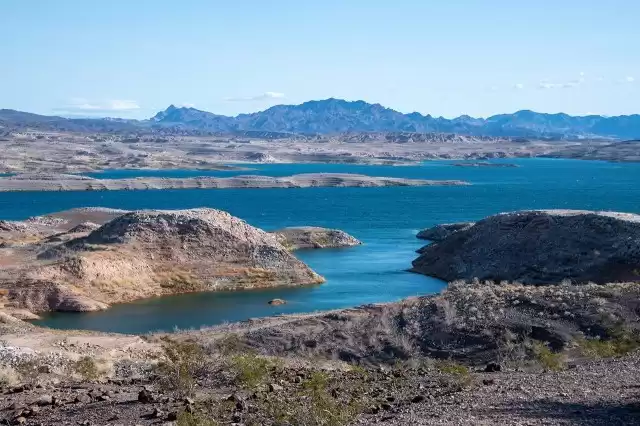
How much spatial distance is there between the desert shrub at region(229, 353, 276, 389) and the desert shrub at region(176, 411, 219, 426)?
11.6 feet

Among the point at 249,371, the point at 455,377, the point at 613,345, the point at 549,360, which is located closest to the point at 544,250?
the point at 613,345

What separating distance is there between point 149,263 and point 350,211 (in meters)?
53.1

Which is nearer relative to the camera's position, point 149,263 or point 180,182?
point 149,263

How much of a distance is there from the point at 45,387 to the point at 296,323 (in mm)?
12666

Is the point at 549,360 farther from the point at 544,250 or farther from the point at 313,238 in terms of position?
the point at 313,238

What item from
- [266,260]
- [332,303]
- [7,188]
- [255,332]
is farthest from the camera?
[7,188]

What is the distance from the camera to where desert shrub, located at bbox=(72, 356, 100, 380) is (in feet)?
64.5

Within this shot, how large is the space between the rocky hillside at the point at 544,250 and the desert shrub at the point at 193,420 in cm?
3203

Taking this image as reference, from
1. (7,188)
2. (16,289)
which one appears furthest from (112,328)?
(7,188)

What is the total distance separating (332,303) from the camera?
41844 millimetres

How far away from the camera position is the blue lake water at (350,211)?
40.3 m

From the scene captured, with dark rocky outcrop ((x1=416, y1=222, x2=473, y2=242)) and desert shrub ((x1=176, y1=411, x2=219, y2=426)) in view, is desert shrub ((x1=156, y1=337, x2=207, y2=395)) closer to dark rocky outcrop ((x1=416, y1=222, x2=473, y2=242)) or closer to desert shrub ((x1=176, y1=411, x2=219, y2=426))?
desert shrub ((x1=176, y1=411, x2=219, y2=426))

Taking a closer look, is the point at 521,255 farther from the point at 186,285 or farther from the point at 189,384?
the point at 189,384

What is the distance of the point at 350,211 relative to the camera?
9662 centimetres
